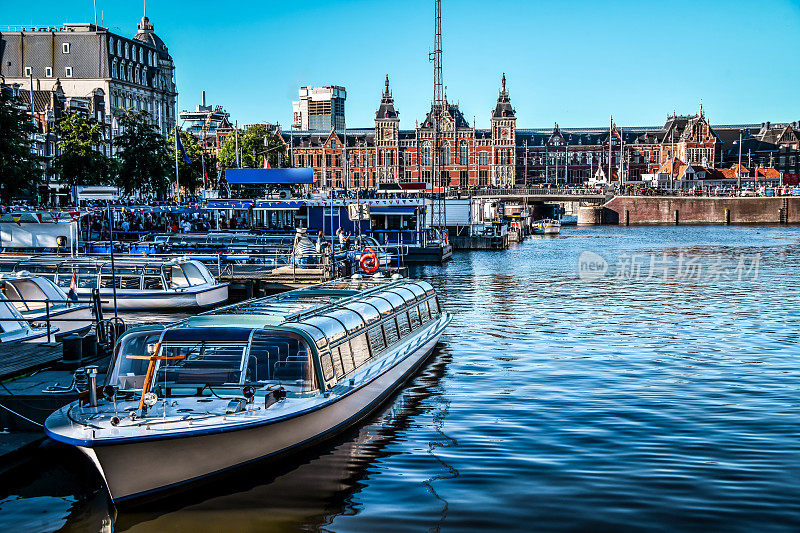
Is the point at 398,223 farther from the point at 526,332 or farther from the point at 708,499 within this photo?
the point at 708,499

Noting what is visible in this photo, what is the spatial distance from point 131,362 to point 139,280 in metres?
23.0

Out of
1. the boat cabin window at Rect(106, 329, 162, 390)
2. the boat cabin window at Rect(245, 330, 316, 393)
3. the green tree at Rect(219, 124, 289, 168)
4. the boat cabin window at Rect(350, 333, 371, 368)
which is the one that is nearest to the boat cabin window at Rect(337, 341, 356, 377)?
the boat cabin window at Rect(350, 333, 371, 368)

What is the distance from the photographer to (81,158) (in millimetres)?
79625

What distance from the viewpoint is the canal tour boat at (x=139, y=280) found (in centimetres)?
3809

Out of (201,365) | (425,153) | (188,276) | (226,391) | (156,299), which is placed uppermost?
(425,153)

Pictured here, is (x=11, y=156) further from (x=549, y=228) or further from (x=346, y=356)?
(x=549, y=228)

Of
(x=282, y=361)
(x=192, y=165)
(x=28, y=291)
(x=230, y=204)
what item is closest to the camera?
(x=282, y=361)

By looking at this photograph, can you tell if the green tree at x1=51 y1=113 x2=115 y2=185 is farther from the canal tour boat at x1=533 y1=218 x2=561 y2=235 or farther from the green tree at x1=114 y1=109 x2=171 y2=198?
the canal tour boat at x1=533 y1=218 x2=561 y2=235

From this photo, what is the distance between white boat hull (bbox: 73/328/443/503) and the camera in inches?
571

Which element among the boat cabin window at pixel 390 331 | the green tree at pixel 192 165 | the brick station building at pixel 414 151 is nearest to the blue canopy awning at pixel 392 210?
the green tree at pixel 192 165

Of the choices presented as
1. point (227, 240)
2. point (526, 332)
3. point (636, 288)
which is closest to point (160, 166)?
point (227, 240)

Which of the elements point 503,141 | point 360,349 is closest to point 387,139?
point 503,141

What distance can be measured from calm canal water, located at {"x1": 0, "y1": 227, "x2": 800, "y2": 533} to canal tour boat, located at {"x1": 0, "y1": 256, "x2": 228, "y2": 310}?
1148cm

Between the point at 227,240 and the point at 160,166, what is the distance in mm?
29177
